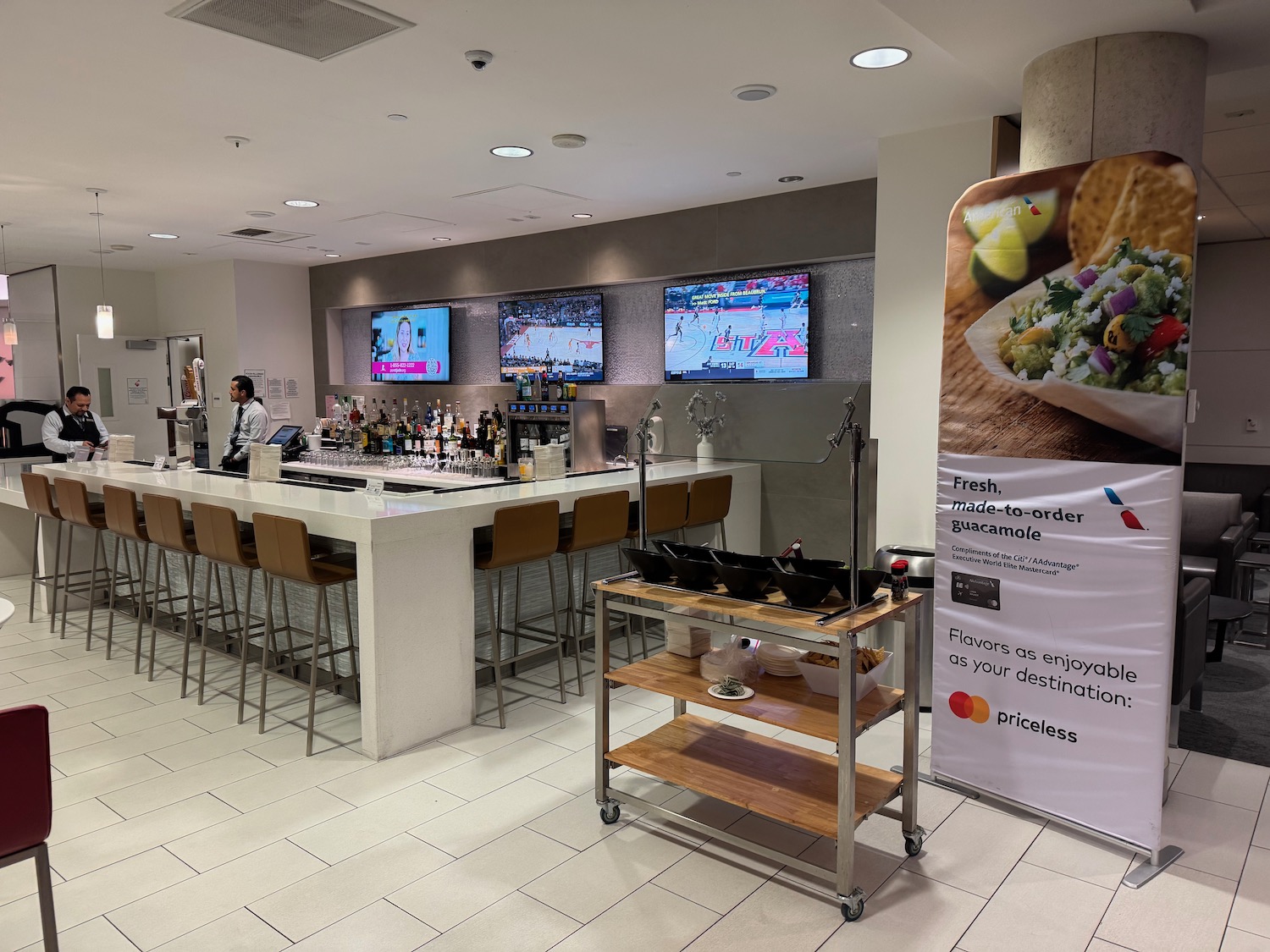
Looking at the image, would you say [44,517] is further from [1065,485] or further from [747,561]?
[1065,485]

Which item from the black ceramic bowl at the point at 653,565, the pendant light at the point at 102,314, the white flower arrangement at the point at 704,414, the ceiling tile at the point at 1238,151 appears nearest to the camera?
the black ceramic bowl at the point at 653,565

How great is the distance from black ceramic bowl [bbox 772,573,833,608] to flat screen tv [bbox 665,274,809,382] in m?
3.48

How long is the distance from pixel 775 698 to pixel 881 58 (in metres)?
2.52

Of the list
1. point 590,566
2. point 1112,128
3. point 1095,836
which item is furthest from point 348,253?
point 1095,836

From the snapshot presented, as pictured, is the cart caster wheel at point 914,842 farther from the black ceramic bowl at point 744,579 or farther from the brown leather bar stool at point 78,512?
the brown leather bar stool at point 78,512

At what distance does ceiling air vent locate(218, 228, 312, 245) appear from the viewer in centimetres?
714

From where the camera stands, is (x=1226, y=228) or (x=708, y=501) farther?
(x=1226, y=228)

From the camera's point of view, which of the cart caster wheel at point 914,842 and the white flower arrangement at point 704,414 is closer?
the cart caster wheel at point 914,842

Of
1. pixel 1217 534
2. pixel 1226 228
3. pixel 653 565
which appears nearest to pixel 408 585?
pixel 653 565

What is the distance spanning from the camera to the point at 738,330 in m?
6.11

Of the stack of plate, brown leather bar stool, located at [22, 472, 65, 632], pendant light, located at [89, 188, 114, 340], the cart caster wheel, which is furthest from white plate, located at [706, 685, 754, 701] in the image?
pendant light, located at [89, 188, 114, 340]

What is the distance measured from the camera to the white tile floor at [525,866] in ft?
7.88

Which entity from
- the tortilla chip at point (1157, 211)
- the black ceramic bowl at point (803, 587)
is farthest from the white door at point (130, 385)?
the tortilla chip at point (1157, 211)

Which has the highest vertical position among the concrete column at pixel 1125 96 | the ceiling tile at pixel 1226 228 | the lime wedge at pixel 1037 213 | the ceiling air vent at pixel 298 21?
the ceiling air vent at pixel 298 21
